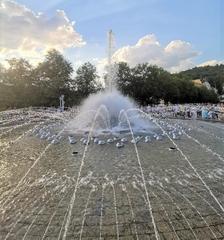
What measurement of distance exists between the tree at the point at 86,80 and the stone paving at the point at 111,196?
158 ft

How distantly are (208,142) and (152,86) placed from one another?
181 feet

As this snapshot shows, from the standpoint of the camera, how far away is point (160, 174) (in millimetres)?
10086

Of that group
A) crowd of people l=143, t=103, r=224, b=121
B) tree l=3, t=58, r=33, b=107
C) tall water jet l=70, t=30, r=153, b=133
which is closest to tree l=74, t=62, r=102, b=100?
tree l=3, t=58, r=33, b=107

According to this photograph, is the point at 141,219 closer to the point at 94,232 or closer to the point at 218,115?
the point at 94,232

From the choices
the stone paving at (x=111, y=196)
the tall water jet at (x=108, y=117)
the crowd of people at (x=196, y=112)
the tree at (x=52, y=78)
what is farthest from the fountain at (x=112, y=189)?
the tree at (x=52, y=78)

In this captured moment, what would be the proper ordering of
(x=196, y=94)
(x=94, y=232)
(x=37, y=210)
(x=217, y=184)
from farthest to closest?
1. (x=196, y=94)
2. (x=217, y=184)
3. (x=37, y=210)
4. (x=94, y=232)

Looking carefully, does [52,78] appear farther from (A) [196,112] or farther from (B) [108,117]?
(B) [108,117]

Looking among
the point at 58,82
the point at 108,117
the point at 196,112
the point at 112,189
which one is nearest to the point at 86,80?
the point at 58,82

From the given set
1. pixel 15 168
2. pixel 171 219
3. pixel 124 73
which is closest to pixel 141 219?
pixel 171 219

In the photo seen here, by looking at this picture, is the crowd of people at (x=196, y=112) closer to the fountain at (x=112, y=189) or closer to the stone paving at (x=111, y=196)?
the fountain at (x=112, y=189)

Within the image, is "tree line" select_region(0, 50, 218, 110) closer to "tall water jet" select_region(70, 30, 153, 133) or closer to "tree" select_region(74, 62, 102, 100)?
"tree" select_region(74, 62, 102, 100)

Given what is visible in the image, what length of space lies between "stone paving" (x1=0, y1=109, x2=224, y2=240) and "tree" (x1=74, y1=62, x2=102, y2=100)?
48.2 m

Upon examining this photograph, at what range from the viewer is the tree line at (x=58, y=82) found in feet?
176

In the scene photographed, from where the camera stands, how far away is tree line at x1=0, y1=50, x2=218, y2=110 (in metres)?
53.5
